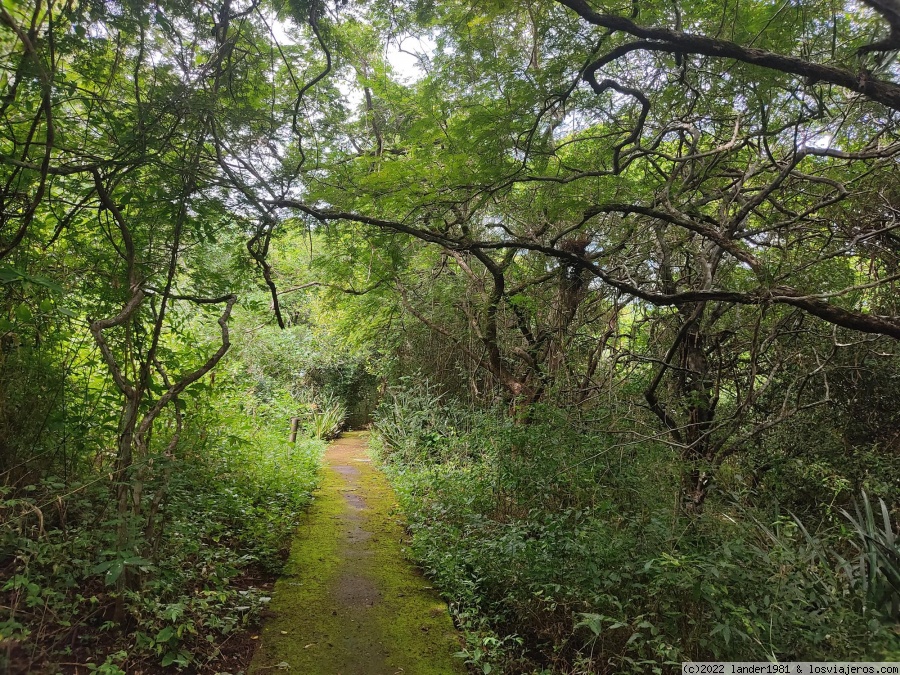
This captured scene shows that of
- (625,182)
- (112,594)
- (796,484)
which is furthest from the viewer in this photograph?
(625,182)

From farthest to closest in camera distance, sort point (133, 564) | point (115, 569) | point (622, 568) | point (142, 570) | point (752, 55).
Result: 1. point (622, 568)
2. point (142, 570)
3. point (752, 55)
4. point (133, 564)
5. point (115, 569)

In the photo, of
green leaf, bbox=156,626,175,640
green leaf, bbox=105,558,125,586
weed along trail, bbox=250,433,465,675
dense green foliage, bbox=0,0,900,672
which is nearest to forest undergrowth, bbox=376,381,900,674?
dense green foliage, bbox=0,0,900,672

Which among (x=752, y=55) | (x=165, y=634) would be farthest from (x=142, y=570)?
(x=752, y=55)

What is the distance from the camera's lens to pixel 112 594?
7.41 ft

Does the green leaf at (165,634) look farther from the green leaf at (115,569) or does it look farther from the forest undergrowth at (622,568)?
the forest undergrowth at (622,568)

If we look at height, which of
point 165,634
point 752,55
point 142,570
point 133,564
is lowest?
point 165,634

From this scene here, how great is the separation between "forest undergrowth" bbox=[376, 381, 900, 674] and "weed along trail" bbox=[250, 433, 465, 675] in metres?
0.22

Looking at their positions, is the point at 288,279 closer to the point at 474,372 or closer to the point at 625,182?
the point at 474,372

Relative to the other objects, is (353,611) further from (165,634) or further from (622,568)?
(622,568)


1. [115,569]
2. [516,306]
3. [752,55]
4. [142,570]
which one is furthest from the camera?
[516,306]

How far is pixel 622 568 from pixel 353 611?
1.81 metres

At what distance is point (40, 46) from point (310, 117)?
6.06ft

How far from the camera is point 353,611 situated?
312cm

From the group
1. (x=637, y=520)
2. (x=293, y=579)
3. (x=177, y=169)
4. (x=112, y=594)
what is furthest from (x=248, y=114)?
(x=637, y=520)
